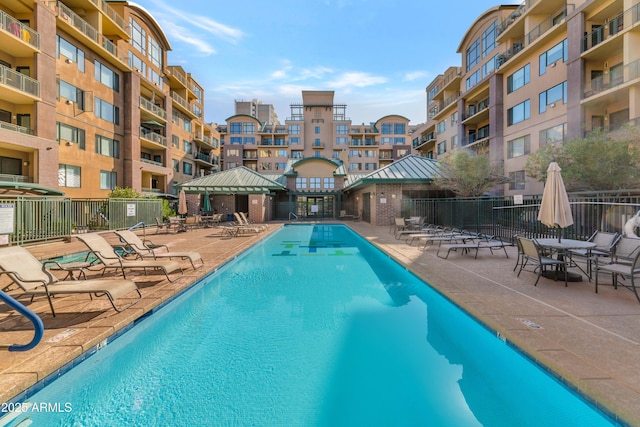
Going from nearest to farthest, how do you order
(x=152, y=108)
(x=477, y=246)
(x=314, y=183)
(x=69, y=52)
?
1. (x=477, y=246)
2. (x=69, y=52)
3. (x=152, y=108)
4. (x=314, y=183)

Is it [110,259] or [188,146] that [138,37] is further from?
[110,259]

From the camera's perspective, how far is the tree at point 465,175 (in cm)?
2271

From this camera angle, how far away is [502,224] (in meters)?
14.0

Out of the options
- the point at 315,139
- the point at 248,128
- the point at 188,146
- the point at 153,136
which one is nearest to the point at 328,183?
the point at 153,136

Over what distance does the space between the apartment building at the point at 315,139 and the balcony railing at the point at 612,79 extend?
119 ft

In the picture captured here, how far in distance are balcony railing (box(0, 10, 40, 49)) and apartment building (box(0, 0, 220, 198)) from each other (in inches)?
2.1

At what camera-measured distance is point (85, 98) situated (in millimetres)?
23141

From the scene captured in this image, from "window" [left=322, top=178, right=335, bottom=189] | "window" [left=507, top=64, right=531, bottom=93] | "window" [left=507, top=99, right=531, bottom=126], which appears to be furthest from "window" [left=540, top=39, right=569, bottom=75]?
"window" [left=322, top=178, right=335, bottom=189]

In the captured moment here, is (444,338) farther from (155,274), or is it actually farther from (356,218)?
(356,218)

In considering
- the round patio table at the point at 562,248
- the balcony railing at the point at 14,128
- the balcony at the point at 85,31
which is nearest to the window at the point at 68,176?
the balcony railing at the point at 14,128

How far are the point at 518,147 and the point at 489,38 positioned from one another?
40.9 feet

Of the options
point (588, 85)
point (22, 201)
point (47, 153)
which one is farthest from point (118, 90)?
point (588, 85)

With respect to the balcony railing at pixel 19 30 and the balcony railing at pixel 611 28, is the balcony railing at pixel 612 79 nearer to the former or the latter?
the balcony railing at pixel 611 28

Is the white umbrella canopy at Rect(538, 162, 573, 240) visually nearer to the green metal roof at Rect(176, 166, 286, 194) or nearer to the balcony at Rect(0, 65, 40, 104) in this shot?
the green metal roof at Rect(176, 166, 286, 194)
